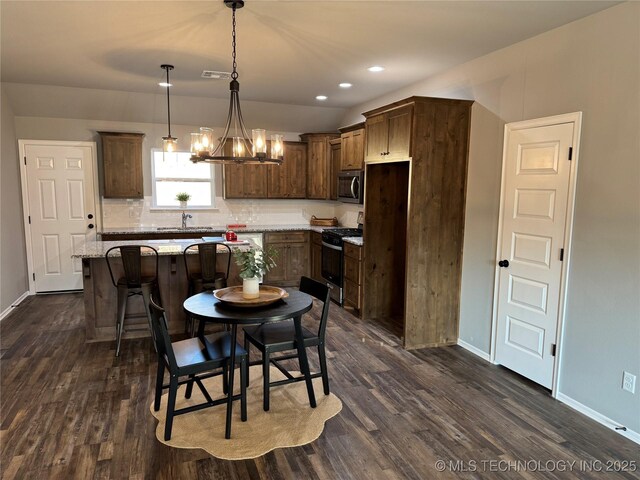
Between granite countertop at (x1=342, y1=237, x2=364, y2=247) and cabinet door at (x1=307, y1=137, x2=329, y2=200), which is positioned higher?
cabinet door at (x1=307, y1=137, x2=329, y2=200)

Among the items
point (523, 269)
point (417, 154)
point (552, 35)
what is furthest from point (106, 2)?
point (523, 269)

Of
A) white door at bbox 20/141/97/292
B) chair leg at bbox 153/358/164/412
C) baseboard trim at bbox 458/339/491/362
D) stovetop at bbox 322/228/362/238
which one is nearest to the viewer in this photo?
chair leg at bbox 153/358/164/412

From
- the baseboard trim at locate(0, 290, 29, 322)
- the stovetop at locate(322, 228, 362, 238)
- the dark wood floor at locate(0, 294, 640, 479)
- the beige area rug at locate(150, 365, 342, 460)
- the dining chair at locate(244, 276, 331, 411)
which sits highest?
the stovetop at locate(322, 228, 362, 238)

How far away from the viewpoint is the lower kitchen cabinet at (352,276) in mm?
5148

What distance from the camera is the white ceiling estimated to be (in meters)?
2.86

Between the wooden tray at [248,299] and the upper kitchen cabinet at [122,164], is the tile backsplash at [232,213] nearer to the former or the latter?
the upper kitchen cabinet at [122,164]

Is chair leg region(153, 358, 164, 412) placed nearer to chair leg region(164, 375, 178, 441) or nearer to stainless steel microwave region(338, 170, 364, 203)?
chair leg region(164, 375, 178, 441)

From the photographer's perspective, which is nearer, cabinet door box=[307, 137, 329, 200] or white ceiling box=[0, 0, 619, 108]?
white ceiling box=[0, 0, 619, 108]

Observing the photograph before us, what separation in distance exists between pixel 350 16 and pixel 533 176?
6.18 ft

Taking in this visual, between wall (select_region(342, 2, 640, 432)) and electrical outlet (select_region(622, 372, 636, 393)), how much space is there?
30 millimetres

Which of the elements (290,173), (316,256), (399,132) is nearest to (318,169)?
(290,173)

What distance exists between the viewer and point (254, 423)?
9.34 ft

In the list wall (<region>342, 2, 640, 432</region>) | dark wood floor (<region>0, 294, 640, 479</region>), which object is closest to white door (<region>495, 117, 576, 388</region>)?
wall (<region>342, 2, 640, 432</region>)

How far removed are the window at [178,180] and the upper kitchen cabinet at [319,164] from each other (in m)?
1.62
